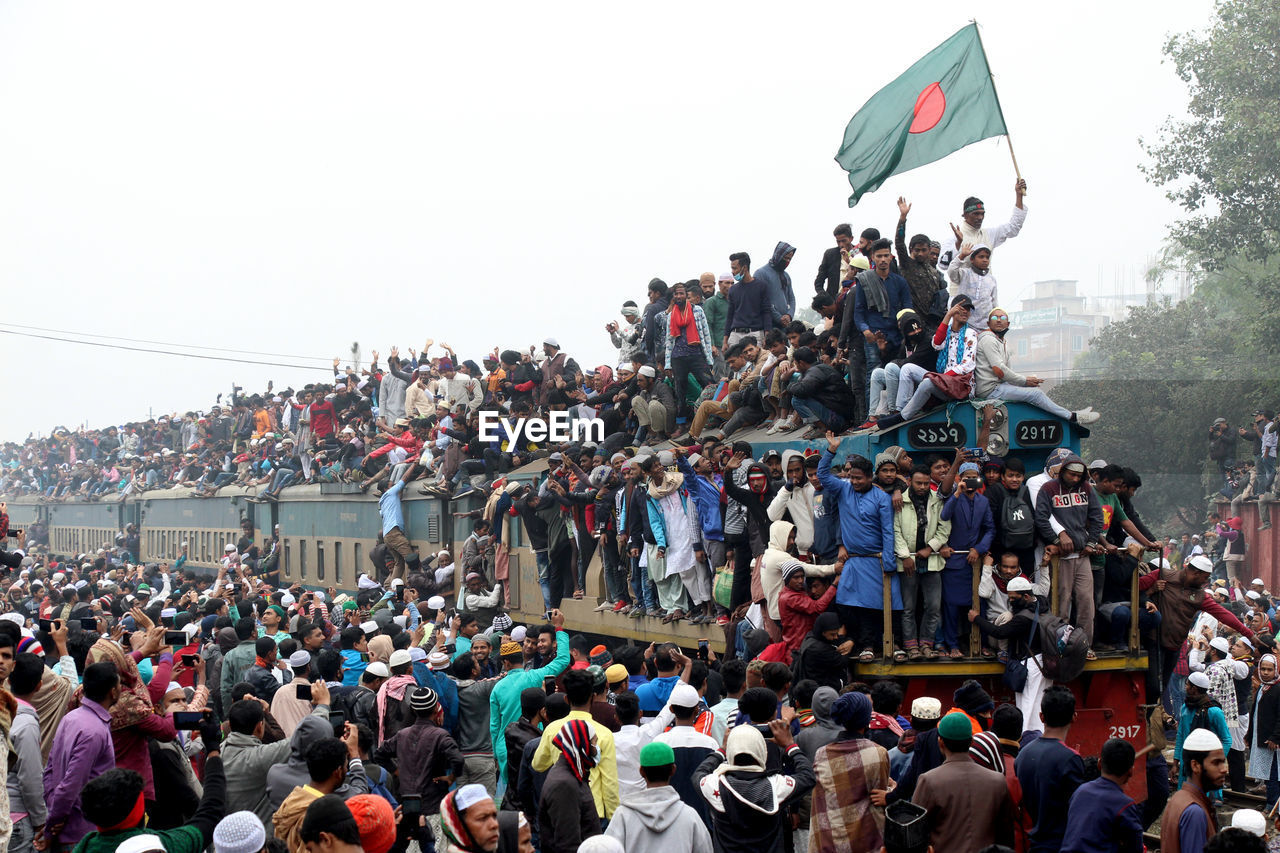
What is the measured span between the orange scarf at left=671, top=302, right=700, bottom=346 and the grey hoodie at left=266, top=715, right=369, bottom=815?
8830 millimetres

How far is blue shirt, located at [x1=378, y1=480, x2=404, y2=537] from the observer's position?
19062 mm

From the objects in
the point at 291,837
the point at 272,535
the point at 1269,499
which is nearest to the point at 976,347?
the point at 291,837

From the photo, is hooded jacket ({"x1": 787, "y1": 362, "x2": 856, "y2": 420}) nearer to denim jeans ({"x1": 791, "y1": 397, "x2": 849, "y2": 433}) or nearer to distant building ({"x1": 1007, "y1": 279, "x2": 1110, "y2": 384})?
denim jeans ({"x1": 791, "y1": 397, "x2": 849, "y2": 433})

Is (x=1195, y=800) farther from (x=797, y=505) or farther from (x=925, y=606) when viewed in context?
(x=797, y=505)

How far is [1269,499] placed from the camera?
21969mm

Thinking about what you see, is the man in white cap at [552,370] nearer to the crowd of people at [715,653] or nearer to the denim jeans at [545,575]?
the crowd of people at [715,653]

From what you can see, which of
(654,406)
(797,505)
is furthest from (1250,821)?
(654,406)

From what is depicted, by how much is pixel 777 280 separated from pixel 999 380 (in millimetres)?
4669

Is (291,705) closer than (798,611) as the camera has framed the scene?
Yes

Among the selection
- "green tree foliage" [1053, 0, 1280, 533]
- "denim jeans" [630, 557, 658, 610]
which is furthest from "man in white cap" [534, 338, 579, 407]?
"green tree foliage" [1053, 0, 1280, 533]

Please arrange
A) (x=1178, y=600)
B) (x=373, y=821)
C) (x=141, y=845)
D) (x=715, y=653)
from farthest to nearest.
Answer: (x=715, y=653), (x=1178, y=600), (x=373, y=821), (x=141, y=845)

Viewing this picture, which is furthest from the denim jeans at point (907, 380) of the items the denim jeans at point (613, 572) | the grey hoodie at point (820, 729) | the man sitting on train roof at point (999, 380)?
the denim jeans at point (613, 572)

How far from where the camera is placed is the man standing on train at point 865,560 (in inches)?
380

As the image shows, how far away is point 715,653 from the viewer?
11609 mm
